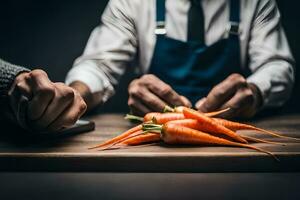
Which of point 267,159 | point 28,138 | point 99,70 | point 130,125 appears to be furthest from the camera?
point 99,70

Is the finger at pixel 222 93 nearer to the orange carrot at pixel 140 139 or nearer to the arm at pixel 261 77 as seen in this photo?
the arm at pixel 261 77

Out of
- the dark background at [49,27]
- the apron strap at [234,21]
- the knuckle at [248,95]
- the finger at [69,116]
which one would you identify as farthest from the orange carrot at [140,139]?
the dark background at [49,27]

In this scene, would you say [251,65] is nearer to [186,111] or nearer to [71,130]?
[186,111]

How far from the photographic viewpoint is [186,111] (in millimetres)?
944

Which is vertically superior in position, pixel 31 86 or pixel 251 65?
pixel 31 86


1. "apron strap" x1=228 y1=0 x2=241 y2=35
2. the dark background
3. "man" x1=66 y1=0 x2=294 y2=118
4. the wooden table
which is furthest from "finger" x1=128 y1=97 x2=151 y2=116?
the dark background

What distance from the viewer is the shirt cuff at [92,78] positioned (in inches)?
51.4

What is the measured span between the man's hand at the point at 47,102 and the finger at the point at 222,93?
347 millimetres

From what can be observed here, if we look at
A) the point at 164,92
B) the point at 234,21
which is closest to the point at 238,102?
the point at 164,92

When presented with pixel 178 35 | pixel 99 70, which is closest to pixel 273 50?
pixel 178 35

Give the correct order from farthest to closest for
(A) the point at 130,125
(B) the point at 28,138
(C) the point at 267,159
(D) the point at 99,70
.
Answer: (D) the point at 99,70, (A) the point at 130,125, (B) the point at 28,138, (C) the point at 267,159

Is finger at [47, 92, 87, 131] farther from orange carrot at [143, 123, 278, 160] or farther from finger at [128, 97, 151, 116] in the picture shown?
finger at [128, 97, 151, 116]

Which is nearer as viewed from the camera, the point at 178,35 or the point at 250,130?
the point at 250,130

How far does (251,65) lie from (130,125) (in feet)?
1.90
